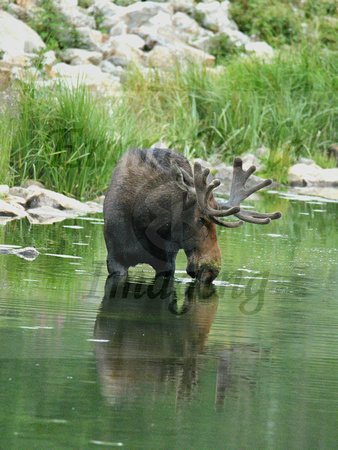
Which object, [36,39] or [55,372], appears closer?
[55,372]

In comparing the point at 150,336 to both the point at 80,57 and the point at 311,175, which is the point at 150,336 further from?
the point at 80,57

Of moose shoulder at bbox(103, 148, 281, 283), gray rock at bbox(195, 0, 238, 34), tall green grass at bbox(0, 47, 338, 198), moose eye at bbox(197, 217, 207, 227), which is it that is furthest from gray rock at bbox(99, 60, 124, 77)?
moose eye at bbox(197, 217, 207, 227)

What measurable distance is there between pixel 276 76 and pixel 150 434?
16.8 m

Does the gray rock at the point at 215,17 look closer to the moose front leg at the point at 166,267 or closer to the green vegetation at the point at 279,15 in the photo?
the green vegetation at the point at 279,15

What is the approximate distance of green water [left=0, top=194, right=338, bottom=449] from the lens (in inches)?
121

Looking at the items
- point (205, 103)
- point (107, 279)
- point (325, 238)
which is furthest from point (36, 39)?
point (107, 279)

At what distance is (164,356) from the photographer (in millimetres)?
4133

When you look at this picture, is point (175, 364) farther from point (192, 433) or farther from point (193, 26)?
point (193, 26)

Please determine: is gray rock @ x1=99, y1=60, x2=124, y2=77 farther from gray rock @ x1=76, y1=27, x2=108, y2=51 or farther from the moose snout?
the moose snout

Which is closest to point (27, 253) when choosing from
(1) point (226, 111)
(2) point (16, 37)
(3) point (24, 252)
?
(3) point (24, 252)

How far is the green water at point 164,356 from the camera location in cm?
306

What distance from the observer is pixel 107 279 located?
256 inches

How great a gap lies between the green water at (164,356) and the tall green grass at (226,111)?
4.57 metres

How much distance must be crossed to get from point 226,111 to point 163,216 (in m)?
11.7
